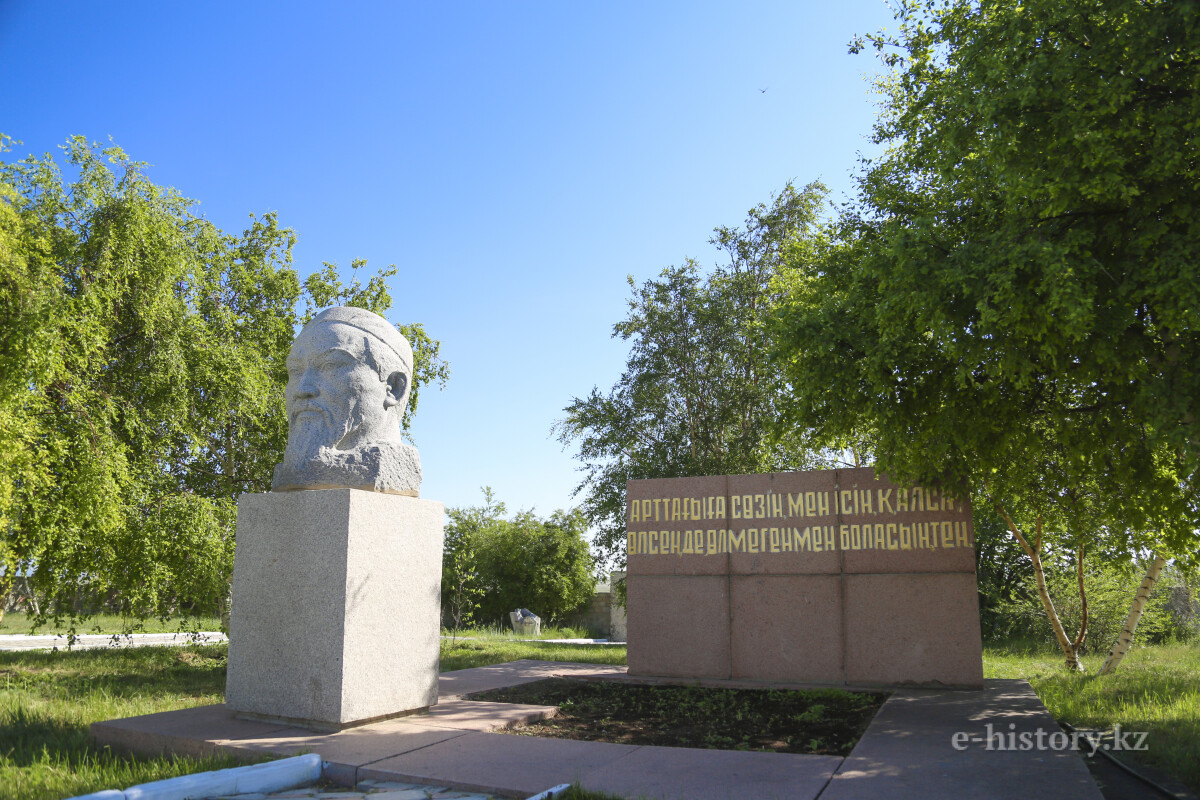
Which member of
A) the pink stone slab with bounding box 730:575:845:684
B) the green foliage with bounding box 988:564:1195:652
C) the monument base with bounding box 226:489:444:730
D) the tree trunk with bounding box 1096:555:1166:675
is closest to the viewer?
the monument base with bounding box 226:489:444:730

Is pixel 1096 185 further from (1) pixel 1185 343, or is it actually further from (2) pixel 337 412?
(2) pixel 337 412

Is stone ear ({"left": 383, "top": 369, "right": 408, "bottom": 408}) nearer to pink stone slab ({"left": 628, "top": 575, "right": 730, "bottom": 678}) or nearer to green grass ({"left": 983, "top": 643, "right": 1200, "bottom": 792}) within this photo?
pink stone slab ({"left": 628, "top": 575, "right": 730, "bottom": 678})

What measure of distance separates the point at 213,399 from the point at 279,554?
6983 mm

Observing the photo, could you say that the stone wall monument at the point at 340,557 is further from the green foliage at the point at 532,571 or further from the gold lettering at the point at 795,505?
the green foliage at the point at 532,571

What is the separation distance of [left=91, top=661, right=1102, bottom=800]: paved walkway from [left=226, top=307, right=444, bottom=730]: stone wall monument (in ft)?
0.98

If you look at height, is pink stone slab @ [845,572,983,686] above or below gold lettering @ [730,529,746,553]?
below

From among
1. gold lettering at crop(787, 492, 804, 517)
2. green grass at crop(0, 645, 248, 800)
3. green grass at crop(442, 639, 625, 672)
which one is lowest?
green grass at crop(442, 639, 625, 672)

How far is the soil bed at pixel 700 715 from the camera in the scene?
242 inches

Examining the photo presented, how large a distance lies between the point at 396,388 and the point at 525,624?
67.6 ft

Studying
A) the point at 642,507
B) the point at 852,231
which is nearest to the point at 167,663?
the point at 642,507

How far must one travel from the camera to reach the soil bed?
20.2 ft

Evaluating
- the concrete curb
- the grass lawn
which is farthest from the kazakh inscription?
the concrete curb

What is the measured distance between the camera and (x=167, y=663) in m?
12.8

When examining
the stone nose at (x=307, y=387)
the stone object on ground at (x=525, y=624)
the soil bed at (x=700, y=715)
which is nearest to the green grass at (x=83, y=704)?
the stone nose at (x=307, y=387)
